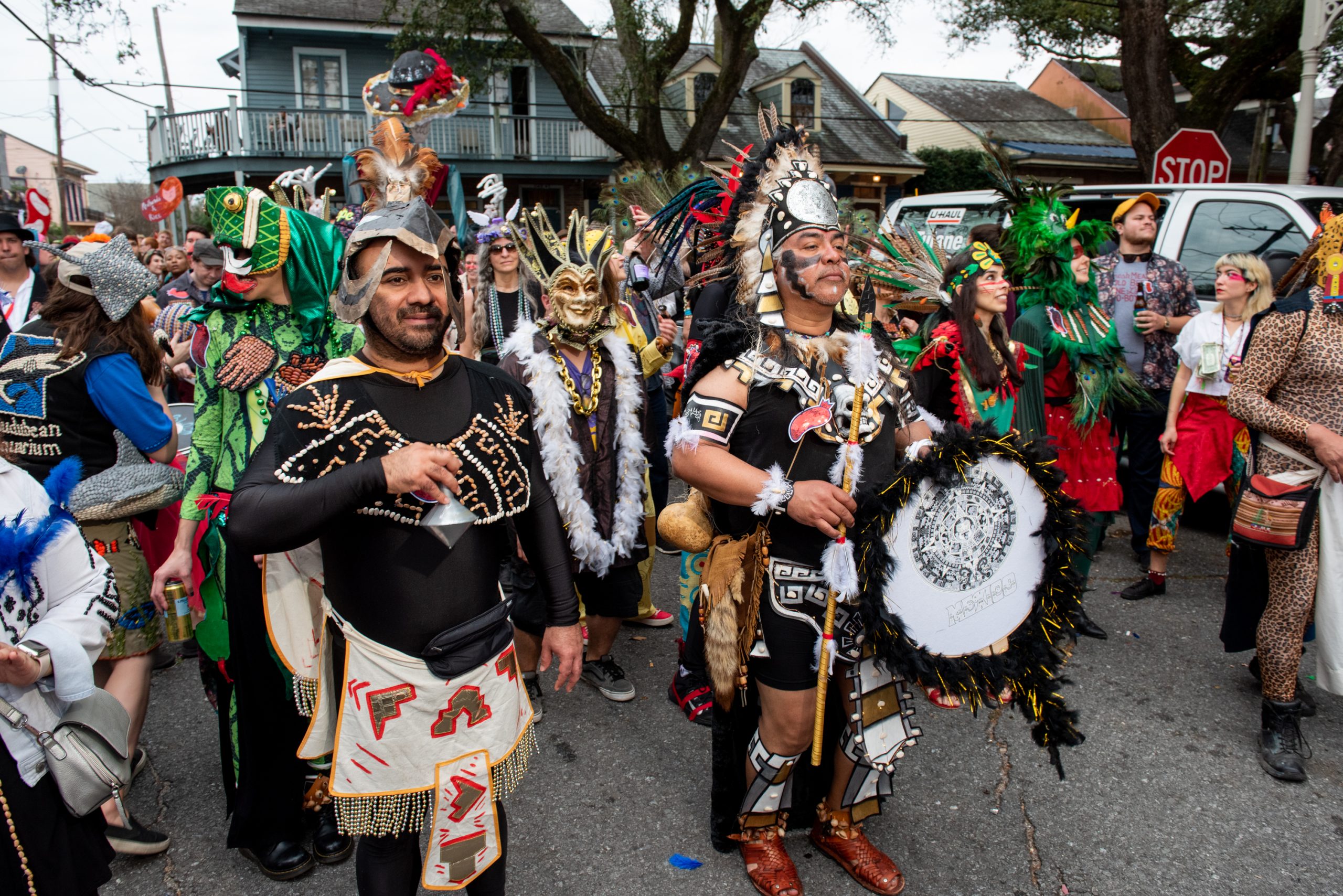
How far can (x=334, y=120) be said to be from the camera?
21281mm

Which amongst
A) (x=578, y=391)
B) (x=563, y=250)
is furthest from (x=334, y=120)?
(x=578, y=391)

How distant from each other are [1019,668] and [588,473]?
2.25 metres

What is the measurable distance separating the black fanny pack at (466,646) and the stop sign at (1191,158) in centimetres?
952

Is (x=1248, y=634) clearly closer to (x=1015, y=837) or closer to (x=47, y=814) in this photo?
(x=1015, y=837)

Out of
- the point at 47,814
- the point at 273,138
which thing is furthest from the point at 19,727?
the point at 273,138

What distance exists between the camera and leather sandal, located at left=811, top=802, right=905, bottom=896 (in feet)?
9.32

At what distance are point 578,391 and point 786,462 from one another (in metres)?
1.68

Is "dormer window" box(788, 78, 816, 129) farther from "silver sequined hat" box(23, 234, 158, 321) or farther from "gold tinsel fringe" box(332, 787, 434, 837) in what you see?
"gold tinsel fringe" box(332, 787, 434, 837)

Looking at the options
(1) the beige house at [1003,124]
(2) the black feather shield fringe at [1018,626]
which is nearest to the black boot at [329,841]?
(2) the black feather shield fringe at [1018,626]

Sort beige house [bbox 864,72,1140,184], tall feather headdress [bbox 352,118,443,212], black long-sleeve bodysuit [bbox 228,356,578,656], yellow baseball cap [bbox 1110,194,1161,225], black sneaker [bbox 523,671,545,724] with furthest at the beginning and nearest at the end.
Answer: beige house [bbox 864,72,1140,184]
yellow baseball cap [bbox 1110,194,1161,225]
black sneaker [bbox 523,671,545,724]
tall feather headdress [bbox 352,118,443,212]
black long-sleeve bodysuit [bbox 228,356,578,656]

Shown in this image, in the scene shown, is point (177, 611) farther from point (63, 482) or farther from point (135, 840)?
point (135, 840)

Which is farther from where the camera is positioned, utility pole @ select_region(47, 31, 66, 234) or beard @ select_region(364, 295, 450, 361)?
utility pole @ select_region(47, 31, 66, 234)

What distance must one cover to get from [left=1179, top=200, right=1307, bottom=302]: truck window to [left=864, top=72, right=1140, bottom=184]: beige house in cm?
2131

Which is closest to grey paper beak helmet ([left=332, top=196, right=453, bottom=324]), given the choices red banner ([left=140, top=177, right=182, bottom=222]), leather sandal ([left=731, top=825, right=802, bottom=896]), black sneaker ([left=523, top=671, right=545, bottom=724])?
leather sandal ([left=731, top=825, right=802, bottom=896])
